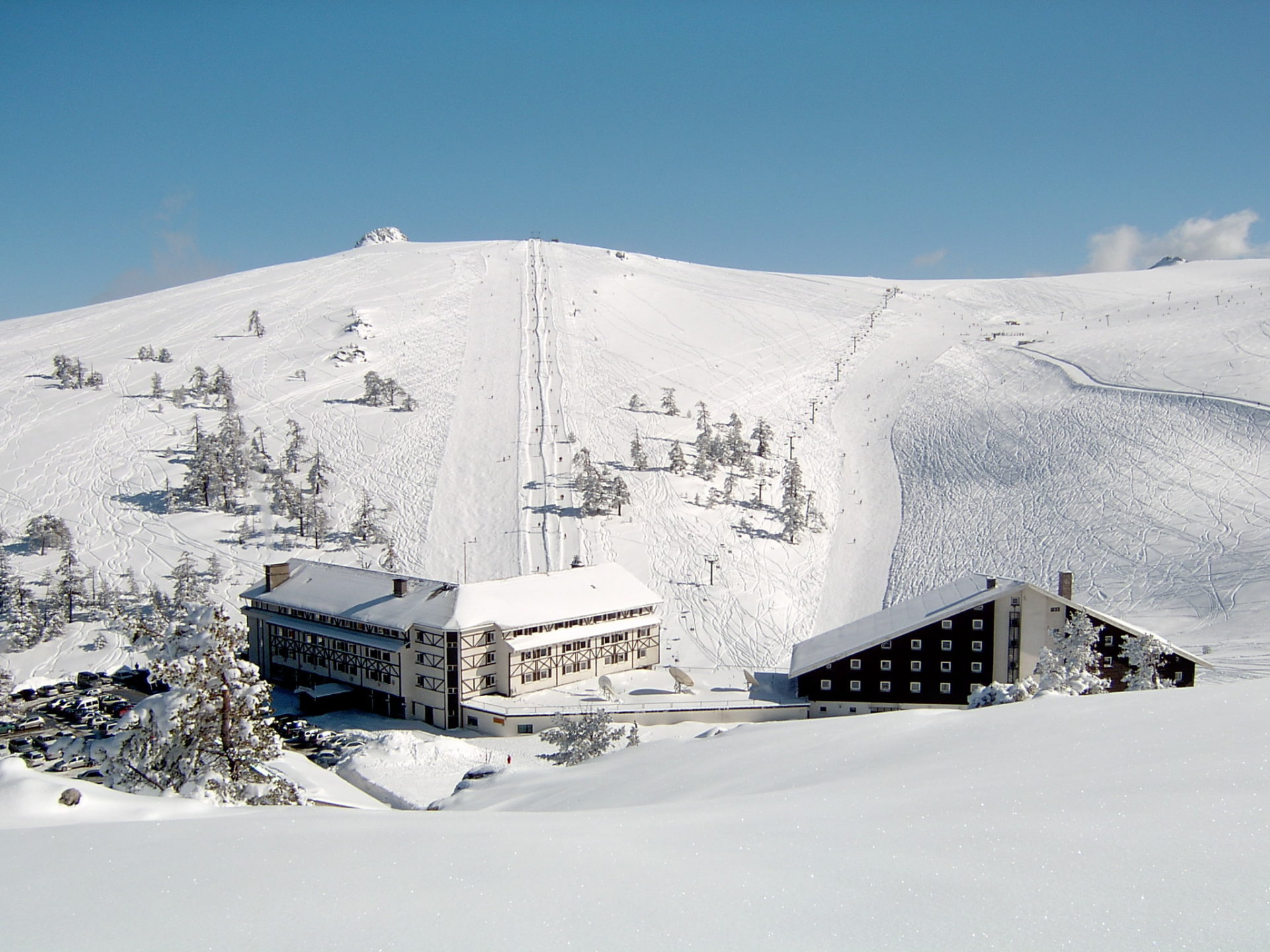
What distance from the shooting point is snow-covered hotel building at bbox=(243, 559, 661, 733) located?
3372 centimetres

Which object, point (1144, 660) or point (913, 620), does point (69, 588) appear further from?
point (1144, 660)

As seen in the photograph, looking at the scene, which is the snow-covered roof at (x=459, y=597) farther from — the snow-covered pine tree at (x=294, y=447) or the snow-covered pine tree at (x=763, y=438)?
the snow-covered pine tree at (x=763, y=438)

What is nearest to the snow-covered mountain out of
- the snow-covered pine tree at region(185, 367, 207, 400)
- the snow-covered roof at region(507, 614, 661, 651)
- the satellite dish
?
the snow-covered pine tree at region(185, 367, 207, 400)

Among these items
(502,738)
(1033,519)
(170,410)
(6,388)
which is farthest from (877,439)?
(6,388)

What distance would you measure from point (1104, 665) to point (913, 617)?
670 cm

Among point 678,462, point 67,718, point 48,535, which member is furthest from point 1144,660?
point 48,535

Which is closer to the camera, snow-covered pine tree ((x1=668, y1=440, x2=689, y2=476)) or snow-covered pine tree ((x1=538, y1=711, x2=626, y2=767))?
snow-covered pine tree ((x1=538, y1=711, x2=626, y2=767))

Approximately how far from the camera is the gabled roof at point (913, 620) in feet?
98.2

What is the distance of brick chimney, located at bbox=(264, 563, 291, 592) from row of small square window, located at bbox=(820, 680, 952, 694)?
89.0ft

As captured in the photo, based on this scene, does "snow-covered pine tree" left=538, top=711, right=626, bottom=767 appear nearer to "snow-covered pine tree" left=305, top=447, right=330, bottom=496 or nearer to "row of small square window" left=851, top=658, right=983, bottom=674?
"row of small square window" left=851, top=658, right=983, bottom=674

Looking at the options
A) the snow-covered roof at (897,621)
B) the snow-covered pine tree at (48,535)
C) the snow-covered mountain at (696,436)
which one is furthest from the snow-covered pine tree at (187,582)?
the snow-covered roof at (897,621)

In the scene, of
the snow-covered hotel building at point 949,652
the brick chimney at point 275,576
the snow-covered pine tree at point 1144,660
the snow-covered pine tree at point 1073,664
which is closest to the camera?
the snow-covered pine tree at point 1073,664

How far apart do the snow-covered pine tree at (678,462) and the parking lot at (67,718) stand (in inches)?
1501

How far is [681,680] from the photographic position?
3462cm
